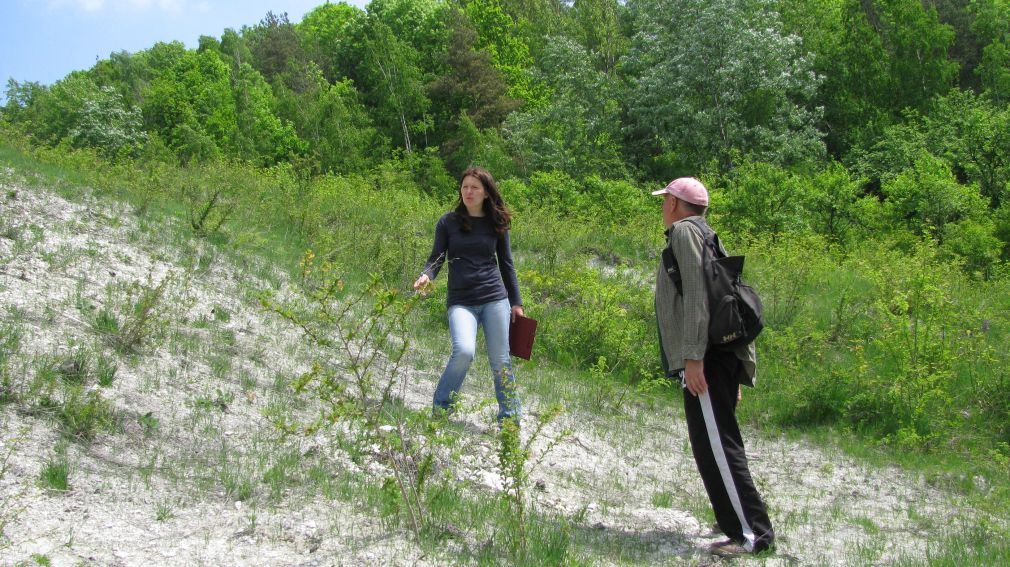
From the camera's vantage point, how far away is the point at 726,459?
417cm

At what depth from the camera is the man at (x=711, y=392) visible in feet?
13.6

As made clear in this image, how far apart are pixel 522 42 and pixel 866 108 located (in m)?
21.4

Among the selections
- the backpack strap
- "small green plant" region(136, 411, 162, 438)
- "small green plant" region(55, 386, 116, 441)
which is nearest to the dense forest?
the backpack strap

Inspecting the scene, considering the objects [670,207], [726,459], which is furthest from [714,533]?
[670,207]

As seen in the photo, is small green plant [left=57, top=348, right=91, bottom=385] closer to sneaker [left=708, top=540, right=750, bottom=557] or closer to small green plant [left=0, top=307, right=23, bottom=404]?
small green plant [left=0, top=307, right=23, bottom=404]

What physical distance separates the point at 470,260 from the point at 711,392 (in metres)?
2.21

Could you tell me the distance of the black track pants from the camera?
13.7 feet

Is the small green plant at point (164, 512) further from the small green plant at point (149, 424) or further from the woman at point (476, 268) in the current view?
the woman at point (476, 268)

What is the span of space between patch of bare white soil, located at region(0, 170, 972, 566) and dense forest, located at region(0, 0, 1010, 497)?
4.72 feet

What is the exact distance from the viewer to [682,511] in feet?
17.6

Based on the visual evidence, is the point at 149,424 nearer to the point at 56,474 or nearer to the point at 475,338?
the point at 56,474

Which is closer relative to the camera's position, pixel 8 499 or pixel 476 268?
pixel 8 499

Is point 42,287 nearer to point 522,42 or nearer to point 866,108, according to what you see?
point 866,108

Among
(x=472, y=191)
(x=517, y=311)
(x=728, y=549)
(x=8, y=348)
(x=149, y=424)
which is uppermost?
(x=472, y=191)
